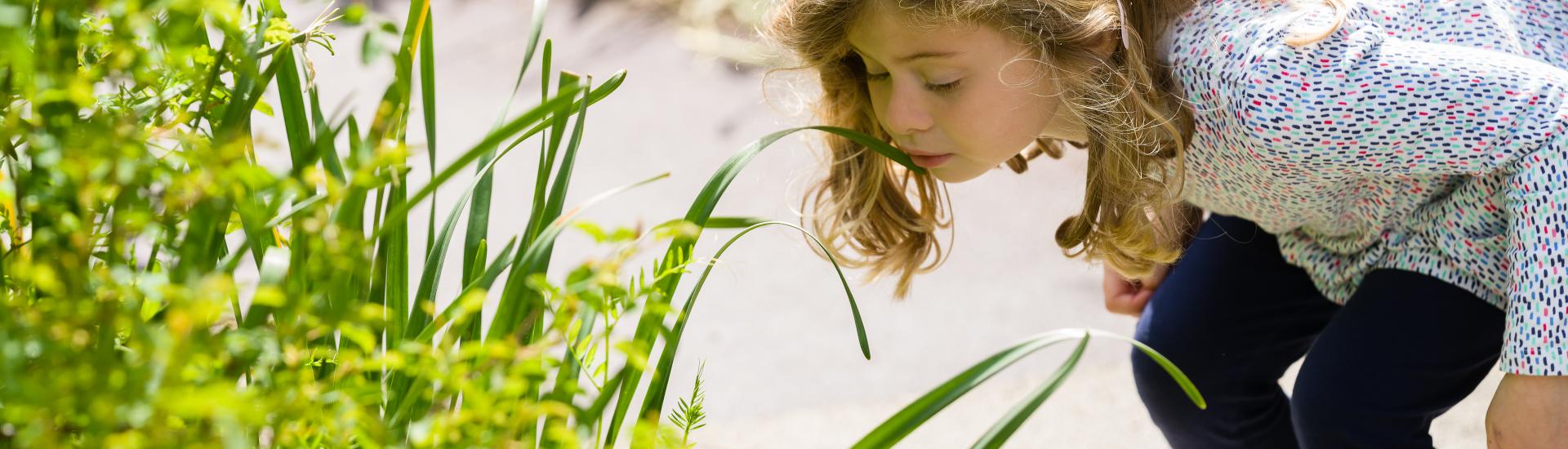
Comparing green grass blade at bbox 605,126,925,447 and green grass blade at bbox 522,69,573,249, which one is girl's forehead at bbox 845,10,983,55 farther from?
green grass blade at bbox 522,69,573,249

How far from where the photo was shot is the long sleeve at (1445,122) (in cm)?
96

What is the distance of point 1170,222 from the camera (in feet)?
4.52

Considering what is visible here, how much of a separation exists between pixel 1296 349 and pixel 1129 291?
0.21 m

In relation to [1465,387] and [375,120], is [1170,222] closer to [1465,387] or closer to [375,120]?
[1465,387]

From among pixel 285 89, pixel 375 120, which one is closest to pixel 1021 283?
pixel 285 89

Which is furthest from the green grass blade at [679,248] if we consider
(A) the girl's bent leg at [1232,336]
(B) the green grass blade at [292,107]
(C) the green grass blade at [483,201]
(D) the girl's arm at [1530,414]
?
(A) the girl's bent leg at [1232,336]

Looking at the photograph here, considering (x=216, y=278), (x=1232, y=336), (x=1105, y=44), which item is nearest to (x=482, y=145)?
(x=216, y=278)

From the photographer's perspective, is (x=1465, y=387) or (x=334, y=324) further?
(x=1465, y=387)

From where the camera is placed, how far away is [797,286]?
7.52 ft

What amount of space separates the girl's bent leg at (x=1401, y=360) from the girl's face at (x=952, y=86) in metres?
0.36

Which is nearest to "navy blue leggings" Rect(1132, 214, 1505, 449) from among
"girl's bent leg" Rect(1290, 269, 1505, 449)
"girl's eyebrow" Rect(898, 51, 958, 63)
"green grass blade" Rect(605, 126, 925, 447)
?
"girl's bent leg" Rect(1290, 269, 1505, 449)

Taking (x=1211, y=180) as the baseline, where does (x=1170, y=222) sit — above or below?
below

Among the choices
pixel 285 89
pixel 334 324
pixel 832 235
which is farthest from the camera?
pixel 832 235

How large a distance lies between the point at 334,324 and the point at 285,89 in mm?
365
